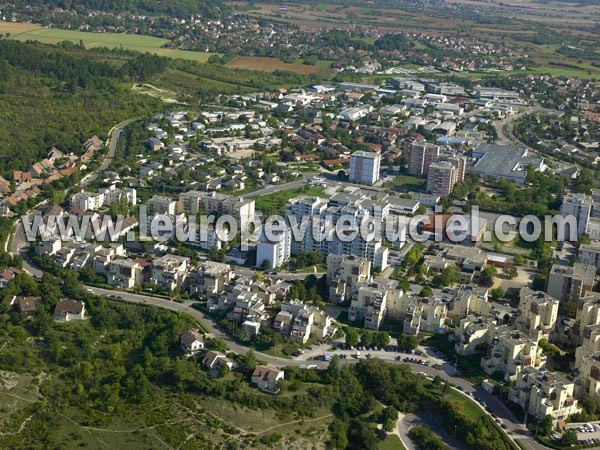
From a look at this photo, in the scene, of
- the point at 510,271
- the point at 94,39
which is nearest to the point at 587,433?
the point at 510,271

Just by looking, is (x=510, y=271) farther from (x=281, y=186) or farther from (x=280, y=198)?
(x=281, y=186)

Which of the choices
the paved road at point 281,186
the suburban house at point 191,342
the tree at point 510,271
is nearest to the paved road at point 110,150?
the paved road at point 281,186

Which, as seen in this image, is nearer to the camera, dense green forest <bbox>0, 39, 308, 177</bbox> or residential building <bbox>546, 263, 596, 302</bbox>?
residential building <bbox>546, 263, 596, 302</bbox>

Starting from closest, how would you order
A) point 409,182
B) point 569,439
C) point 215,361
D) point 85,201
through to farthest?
point 569,439 < point 215,361 < point 85,201 < point 409,182

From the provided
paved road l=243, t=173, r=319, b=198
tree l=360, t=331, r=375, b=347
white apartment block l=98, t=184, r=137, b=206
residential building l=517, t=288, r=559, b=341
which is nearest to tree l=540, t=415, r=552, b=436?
residential building l=517, t=288, r=559, b=341

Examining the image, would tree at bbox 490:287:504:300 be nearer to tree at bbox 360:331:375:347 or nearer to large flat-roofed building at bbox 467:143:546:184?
tree at bbox 360:331:375:347

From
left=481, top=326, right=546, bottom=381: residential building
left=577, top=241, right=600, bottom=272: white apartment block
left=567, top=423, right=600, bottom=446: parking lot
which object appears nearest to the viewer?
left=567, top=423, right=600, bottom=446: parking lot
